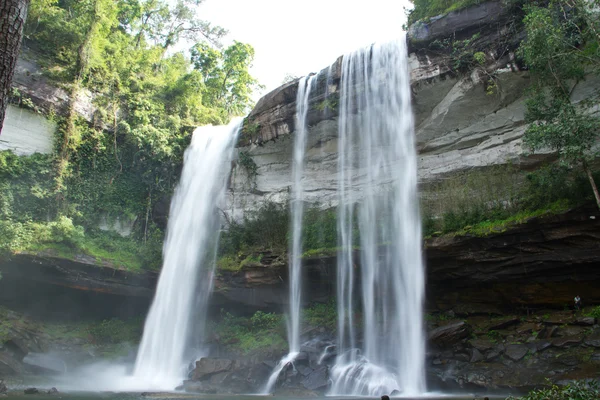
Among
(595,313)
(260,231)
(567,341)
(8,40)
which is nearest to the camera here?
(8,40)

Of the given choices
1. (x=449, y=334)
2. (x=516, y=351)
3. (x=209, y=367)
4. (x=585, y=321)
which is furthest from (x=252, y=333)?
Answer: (x=585, y=321)

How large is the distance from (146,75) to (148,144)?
15.2 feet

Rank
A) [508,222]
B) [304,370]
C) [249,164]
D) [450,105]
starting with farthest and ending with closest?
[249,164], [450,105], [304,370], [508,222]

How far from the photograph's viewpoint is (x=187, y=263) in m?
16.9

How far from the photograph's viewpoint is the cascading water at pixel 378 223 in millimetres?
12609

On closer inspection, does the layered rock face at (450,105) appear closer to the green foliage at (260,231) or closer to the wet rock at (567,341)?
the green foliage at (260,231)

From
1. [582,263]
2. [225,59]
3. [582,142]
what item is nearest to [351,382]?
[582,263]

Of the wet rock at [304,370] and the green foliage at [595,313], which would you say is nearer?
the green foliage at [595,313]

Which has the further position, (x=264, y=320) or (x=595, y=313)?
(x=264, y=320)

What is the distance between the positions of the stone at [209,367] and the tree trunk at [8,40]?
1155 cm

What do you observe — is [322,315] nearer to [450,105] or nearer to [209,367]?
[209,367]

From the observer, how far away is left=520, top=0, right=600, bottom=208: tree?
32.3 feet

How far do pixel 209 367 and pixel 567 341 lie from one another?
402 inches

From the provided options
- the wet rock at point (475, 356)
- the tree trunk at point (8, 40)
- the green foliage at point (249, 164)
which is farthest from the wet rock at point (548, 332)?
the tree trunk at point (8, 40)
